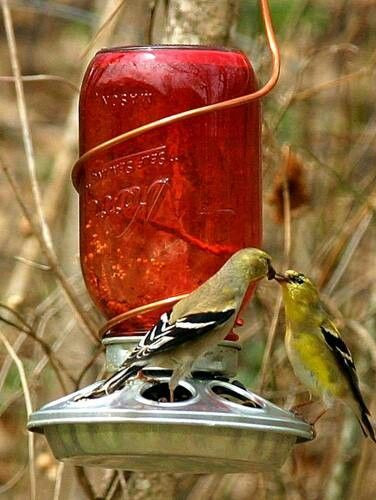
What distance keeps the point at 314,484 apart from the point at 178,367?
2480 millimetres

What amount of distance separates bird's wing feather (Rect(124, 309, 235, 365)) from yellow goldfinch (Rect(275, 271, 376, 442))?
931mm

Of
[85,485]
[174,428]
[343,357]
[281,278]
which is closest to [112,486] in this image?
[85,485]

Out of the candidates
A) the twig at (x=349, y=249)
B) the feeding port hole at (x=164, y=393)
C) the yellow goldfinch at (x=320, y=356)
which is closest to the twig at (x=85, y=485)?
the yellow goldfinch at (x=320, y=356)

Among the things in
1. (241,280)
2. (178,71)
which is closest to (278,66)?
(178,71)

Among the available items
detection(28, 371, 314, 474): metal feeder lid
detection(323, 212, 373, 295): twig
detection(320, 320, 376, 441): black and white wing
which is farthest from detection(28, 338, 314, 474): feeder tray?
A: detection(323, 212, 373, 295): twig

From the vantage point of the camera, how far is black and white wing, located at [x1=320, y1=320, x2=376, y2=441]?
173 inches

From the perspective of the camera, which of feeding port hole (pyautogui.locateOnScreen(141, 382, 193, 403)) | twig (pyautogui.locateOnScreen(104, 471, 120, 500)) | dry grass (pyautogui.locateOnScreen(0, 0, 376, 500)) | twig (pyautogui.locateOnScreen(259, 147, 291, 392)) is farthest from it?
dry grass (pyautogui.locateOnScreen(0, 0, 376, 500))

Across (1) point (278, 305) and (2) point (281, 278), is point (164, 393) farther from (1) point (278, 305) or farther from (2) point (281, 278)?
(1) point (278, 305)

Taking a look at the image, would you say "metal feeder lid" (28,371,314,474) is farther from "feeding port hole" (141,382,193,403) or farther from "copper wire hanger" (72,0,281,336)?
"copper wire hanger" (72,0,281,336)

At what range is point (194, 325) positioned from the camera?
342 centimetres

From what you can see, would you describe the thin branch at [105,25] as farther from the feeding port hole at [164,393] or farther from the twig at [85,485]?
the twig at [85,485]

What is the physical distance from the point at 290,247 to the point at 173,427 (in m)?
2.06

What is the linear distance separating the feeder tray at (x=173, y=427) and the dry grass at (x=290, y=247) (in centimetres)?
122

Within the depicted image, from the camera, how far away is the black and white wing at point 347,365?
438 cm
